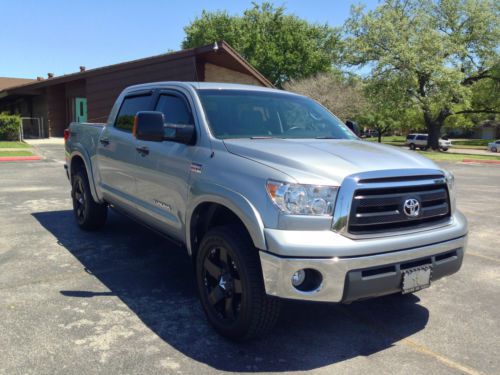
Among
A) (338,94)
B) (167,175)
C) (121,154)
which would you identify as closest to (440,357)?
(167,175)

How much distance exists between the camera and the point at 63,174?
1310 centimetres

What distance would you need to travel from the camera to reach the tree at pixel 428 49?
33094mm

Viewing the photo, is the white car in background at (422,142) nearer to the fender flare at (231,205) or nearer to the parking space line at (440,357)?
the parking space line at (440,357)

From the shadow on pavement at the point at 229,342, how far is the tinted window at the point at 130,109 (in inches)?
59.7

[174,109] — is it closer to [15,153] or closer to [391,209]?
[391,209]

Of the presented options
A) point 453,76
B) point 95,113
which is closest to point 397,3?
point 453,76

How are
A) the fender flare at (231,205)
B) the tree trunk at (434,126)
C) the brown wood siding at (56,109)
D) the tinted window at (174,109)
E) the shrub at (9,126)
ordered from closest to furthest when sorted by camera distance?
the fender flare at (231,205) < the tinted window at (174,109) < the shrub at (9,126) < the brown wood siding at (56,109) < the tree trunk at (434,126)

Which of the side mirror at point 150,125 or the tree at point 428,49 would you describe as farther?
the tree at point 428,49

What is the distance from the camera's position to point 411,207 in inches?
125

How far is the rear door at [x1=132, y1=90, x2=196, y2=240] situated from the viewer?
3.93 meters

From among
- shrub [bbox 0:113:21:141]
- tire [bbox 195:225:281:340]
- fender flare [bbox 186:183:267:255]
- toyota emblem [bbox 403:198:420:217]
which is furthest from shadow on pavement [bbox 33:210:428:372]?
shrub [bbox 0:113:21:141]

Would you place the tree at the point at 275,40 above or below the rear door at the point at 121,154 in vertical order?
above

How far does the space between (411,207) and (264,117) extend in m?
1.74

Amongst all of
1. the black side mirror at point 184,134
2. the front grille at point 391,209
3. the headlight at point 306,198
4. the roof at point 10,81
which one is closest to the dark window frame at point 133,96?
the black side mirror at point 184,134
